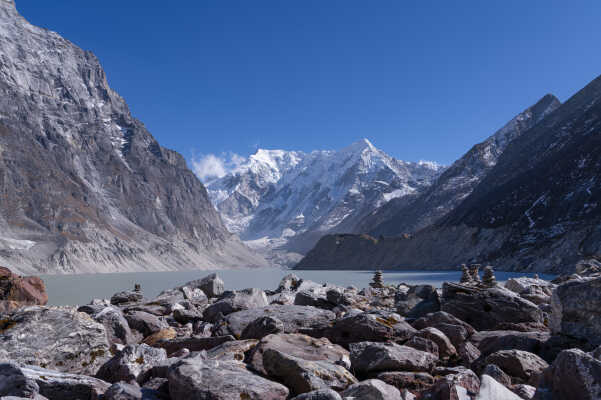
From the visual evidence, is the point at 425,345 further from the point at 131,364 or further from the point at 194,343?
the point at 131,364

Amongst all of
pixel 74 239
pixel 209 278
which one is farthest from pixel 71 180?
pixel 209 278

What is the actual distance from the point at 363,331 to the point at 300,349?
1779 millimetres

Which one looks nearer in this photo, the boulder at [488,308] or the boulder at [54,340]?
the boulder at [54,340]

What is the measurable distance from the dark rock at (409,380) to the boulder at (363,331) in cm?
205

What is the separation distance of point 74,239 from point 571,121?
177 meters

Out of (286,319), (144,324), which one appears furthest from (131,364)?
(144,324)

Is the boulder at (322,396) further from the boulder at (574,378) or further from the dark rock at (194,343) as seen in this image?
the dark rock at (194,343)

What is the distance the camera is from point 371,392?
503 centimetres

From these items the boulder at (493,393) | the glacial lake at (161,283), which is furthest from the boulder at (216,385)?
the glacial lake at (161,283)

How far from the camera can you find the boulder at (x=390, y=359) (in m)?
6.63

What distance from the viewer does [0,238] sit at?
13175 cm

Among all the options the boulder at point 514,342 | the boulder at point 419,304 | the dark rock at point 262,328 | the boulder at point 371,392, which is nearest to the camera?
the boulder at point 371,392

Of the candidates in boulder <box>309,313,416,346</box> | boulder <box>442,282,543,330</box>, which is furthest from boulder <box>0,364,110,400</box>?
boulder <box>442,282,543,330</box>

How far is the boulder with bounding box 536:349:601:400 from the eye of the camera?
175 inches
